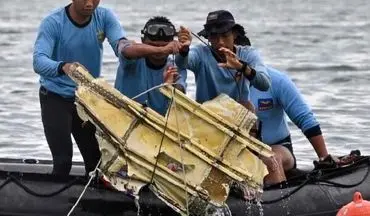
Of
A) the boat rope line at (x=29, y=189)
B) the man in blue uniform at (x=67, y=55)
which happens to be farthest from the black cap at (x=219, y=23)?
the boat rope line at (x=29, y=189)

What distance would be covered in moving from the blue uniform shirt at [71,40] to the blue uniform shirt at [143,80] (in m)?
0.29

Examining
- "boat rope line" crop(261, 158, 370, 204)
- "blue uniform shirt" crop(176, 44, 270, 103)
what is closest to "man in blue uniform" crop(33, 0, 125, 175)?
"blue uniform shirt" crop(176, 44, 270, 103)

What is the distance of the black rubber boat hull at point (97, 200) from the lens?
1020 centimetres

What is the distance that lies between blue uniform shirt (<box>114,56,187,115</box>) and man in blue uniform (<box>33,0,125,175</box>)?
292 millimetres

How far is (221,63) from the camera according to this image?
10.1 metres

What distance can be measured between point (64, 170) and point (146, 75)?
111 cm

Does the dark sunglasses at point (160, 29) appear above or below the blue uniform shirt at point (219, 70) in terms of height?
above

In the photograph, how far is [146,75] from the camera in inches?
401

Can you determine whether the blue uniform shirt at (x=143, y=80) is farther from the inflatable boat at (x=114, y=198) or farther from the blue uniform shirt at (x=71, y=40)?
the inflatable boat at (x=114, y=198)

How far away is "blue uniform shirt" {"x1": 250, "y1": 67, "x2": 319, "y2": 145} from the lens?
1126 centimetres

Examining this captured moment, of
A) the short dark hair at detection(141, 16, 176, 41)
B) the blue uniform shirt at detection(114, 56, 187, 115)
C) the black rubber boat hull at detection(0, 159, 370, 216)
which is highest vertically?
the short dark hair at detection(141, 16, 176, 41)

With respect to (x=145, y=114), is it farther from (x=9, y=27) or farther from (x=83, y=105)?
(x=9, y=27)

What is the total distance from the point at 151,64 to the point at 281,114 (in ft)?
5.52

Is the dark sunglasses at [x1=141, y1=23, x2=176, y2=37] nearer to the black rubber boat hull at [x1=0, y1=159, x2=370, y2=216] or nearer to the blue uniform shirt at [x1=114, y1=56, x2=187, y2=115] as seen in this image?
the blue uniform shirt at [x1=114, y1=56, x2=187, y2=115]
